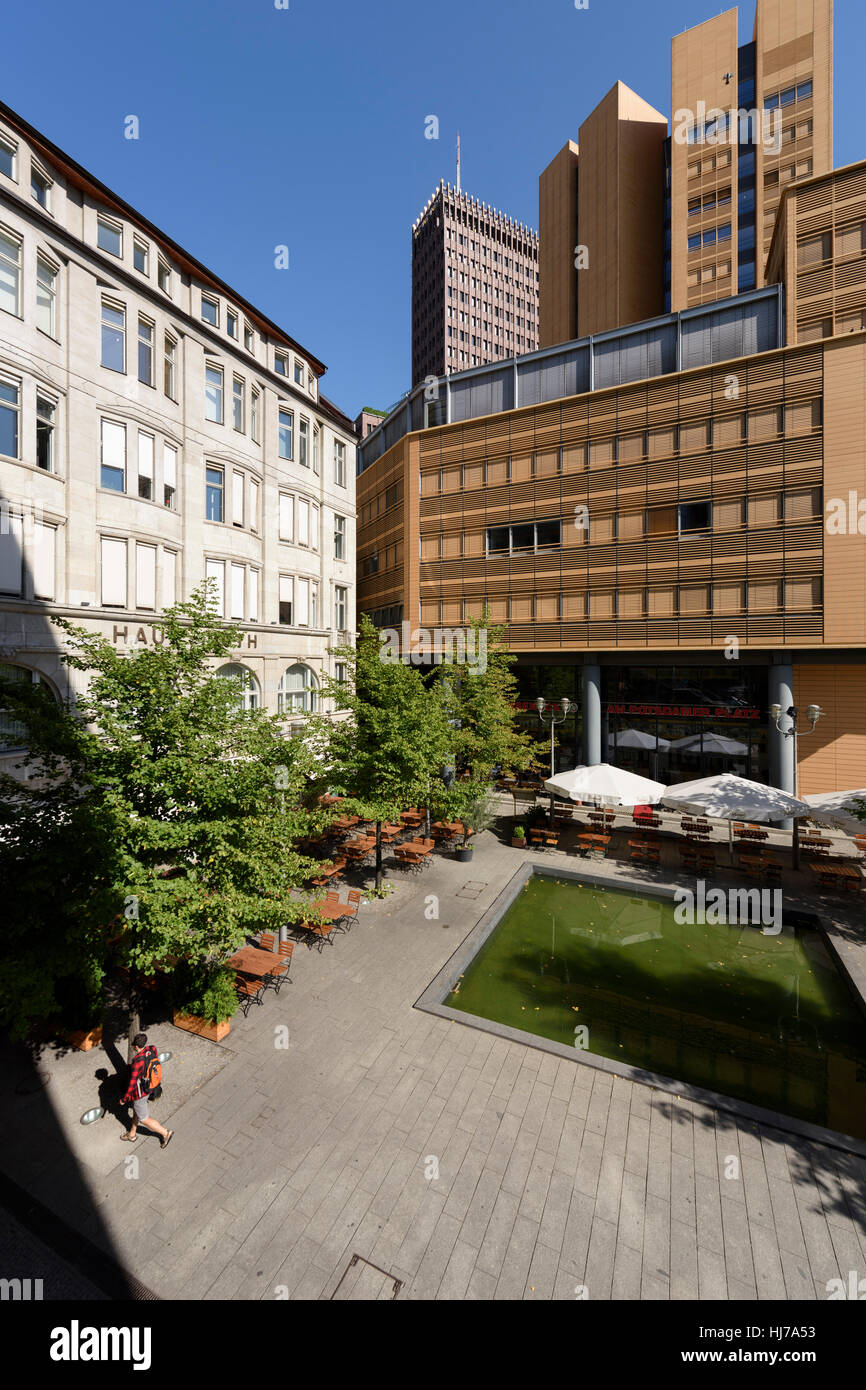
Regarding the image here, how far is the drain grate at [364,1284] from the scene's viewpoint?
534cm

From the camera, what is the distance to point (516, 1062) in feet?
28.7

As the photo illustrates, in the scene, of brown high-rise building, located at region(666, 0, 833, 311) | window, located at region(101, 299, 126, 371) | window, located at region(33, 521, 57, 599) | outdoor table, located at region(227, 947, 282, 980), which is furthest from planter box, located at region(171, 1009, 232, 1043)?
brown high-rise building, located at region(666, 0, 833, 311)

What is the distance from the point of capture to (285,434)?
26547 mm

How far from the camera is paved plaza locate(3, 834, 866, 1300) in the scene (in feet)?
18.4

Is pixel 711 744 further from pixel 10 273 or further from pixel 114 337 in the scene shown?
pixel 10 273

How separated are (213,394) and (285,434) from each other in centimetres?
457

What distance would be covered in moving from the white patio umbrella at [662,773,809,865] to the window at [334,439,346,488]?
2341 cm

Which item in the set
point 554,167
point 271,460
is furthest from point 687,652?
point 554,167

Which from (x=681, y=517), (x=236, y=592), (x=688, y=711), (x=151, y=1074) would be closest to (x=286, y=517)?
(x=236, y=592)

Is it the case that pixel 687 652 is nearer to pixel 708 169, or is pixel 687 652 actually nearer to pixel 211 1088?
pixel 211 1088

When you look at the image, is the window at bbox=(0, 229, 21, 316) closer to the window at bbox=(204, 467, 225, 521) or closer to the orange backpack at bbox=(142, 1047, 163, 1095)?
the window at bbox=(204, 467, 225, 521)

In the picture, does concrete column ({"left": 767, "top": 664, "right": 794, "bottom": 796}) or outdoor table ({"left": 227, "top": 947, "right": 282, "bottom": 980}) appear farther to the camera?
concrete column ({"left": 767, "top": 664, "right": 794, "bottom": 796})

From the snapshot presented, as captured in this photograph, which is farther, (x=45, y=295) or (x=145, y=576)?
(x=145, y=576)
